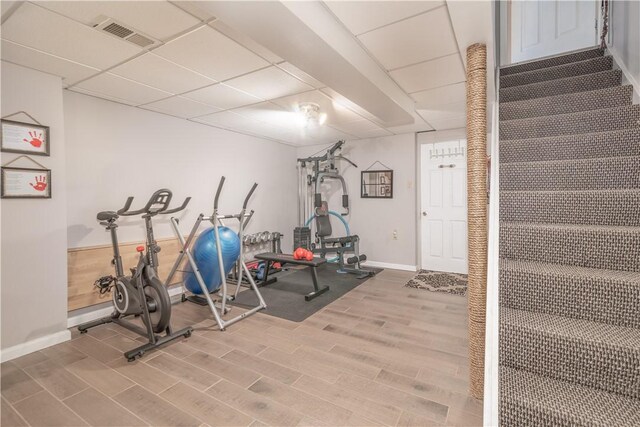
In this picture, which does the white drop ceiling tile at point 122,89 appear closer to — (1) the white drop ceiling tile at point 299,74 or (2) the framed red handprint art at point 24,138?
(2) the framed red handprint art at point 24,138

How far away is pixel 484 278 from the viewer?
185 centimetres

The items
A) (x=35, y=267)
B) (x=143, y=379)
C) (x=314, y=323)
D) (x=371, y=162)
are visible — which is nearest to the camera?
(x=143, y=379)

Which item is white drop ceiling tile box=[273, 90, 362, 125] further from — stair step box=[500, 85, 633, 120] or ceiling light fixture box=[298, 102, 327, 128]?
stair step box=[500, 85, 633, 120]

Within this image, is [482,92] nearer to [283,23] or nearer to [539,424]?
[283,23]

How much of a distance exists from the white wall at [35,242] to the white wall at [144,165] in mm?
387

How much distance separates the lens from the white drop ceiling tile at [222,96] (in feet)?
9.98

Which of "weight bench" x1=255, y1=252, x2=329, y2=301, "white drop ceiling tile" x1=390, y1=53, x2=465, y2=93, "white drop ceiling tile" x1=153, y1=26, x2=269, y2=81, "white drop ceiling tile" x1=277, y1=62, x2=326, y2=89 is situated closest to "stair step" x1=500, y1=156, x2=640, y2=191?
"white drop ceiling tile" x1=390, y1=53, x2=465, y2=93

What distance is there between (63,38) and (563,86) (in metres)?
3.97

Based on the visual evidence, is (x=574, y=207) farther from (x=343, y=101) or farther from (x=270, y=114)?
(x=270, y=114)

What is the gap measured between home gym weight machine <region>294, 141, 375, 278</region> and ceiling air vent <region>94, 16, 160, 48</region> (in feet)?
11.8

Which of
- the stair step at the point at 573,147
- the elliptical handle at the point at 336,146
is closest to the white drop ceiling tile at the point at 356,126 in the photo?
the elliptical handle at the point at 336,146

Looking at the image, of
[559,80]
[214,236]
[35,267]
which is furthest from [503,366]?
[35,267]

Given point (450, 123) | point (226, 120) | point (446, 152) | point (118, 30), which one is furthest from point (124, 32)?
point (446, 152)

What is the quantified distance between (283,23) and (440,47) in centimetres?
129
